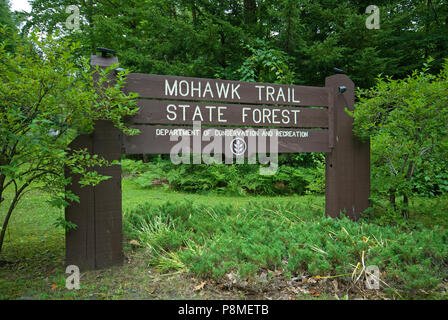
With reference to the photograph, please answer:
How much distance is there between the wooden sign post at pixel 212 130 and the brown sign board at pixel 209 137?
0.5 inches

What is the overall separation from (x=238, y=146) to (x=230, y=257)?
1673 mm

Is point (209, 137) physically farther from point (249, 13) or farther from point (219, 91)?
point (249, 13)

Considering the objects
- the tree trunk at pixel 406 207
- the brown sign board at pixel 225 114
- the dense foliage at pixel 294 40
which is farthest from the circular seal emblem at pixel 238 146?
the dense foliage at pixel 294 40

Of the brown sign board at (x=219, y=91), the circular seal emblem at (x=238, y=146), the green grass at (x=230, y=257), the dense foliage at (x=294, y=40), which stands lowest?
the green grass at (x=230, y=257)

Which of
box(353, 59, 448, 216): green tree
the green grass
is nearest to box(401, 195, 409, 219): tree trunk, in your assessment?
box(353, 59, 448, 216): green tree

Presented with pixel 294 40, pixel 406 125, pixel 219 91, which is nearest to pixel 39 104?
pixel 219 91

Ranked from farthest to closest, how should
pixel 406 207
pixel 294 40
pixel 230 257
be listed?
1. pixel 294 40
2. pixel 406 207
3. pixel 230 257

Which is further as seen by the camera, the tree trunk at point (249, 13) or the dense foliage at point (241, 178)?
the tree trunk at point (249, 13)

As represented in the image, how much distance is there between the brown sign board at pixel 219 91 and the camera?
3846mm

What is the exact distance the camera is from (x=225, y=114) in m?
4.24

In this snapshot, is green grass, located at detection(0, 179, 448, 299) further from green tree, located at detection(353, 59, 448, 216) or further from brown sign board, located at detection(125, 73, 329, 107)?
brown sign board, located at detection(125, 73, 329, 107)

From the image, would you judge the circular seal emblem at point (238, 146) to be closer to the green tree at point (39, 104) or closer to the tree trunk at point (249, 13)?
the green tree at point (39, 104)
